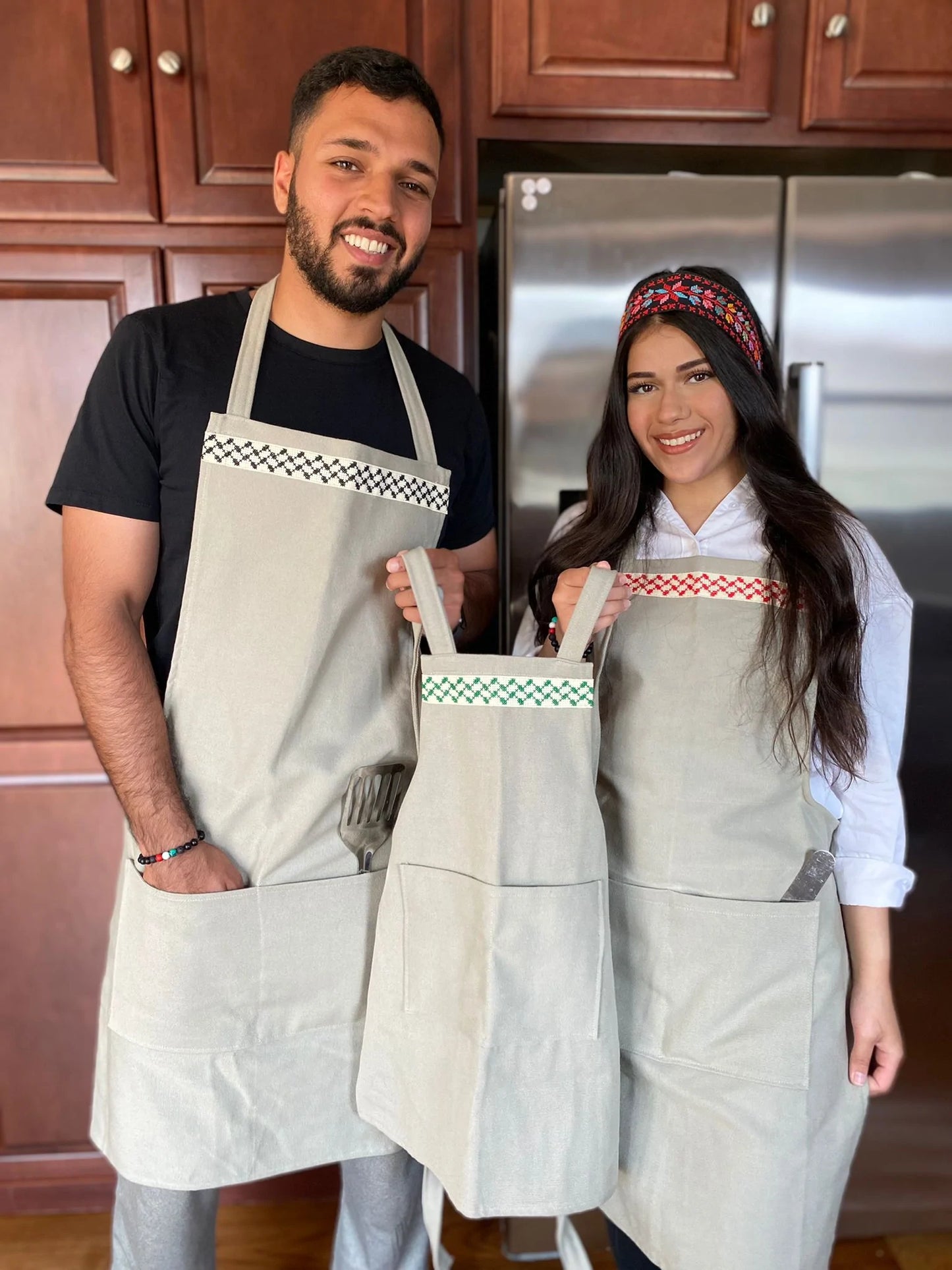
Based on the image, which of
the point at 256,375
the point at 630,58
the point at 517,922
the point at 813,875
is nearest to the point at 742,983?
the point at 813,875

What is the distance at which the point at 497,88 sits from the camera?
1.37m

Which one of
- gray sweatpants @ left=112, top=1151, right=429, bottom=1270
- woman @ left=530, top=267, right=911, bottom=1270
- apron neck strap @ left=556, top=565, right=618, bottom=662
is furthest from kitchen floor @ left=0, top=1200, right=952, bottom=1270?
apron neck strap @ left=556, top=565, right=618, bottom=662

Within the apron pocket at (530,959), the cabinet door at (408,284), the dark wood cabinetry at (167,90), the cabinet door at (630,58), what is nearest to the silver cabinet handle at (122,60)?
the dark wood cabinetry at (167,90)

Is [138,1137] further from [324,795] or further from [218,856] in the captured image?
[324,795]

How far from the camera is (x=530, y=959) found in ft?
3.07

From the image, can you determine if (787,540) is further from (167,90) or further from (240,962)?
(167,90)

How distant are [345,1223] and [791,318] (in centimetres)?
139

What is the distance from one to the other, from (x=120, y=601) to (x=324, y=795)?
31 cm

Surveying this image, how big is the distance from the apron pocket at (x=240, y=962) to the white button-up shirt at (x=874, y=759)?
53 cm

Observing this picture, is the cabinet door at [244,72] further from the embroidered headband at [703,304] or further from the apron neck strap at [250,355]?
the embroidered headband at [703,304]

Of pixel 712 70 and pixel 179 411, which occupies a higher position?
pixel 712 70

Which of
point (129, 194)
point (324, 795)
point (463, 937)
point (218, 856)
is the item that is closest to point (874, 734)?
point (463, 937)

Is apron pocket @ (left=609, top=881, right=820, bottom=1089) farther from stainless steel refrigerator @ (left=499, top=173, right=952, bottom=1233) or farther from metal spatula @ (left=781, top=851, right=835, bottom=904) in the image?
stainless steel refrigerator @ (left=499, top=173, right=952, bottom=1233)

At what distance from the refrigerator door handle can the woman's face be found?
33cm
